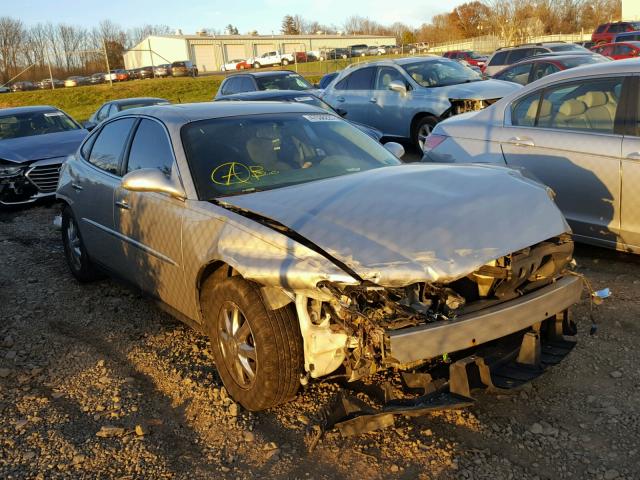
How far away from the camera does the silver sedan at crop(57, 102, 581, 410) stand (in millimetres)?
2953

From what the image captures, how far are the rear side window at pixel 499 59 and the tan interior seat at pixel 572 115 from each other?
1334 centimetres

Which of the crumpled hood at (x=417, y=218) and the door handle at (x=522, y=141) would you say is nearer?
the crumpled hood at (x=417, y=218)

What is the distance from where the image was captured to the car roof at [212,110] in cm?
448

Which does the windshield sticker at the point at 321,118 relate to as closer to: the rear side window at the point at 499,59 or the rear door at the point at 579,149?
the rear door at the point at 579,149

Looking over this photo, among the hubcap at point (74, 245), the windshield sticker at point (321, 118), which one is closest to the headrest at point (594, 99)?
the windshield sticker at point (321, 118)

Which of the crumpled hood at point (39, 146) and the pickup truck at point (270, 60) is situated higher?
the pickup truck at point (270, 60)

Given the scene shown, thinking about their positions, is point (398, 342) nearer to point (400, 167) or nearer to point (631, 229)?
point (400, 167)

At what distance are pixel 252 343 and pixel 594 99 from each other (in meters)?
3.73

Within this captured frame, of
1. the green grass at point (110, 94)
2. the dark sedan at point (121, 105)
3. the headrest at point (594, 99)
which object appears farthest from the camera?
the green grass at point (110, 94)

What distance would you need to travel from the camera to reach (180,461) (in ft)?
10.5

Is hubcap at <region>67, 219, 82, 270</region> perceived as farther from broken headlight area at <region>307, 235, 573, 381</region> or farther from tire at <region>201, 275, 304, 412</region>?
broken headlight area at <region>307, 235, 573, 381</region>

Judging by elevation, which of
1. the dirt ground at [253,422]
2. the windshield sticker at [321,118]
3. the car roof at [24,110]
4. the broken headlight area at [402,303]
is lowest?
the dirt ground at [253,422]

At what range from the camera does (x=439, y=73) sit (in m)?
11.7

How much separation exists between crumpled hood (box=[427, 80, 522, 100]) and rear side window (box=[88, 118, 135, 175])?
672 cm
